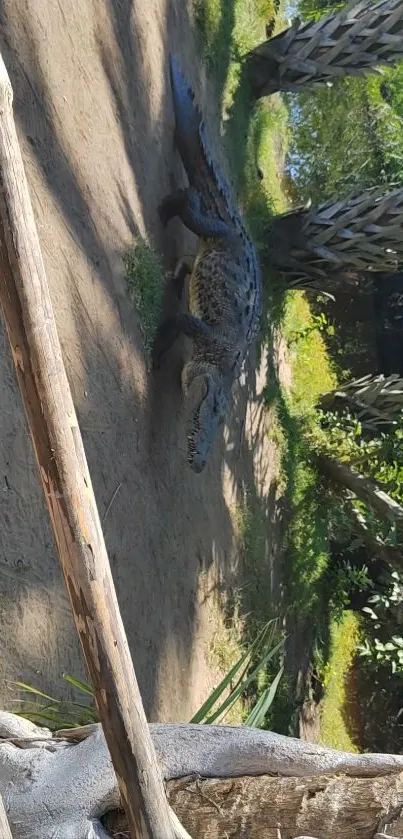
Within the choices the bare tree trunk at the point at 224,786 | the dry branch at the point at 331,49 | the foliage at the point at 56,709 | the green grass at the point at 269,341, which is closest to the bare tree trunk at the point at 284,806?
the bare tree trunk at the point at 224,786

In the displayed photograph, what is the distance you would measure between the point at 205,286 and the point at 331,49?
7.16 feet

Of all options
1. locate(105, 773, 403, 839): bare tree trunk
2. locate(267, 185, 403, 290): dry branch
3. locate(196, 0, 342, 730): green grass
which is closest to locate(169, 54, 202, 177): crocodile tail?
locate(196, 0, 342, 730): green grass

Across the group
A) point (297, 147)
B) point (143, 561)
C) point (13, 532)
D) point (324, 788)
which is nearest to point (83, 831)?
point (324, 788)

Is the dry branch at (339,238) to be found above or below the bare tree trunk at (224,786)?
above

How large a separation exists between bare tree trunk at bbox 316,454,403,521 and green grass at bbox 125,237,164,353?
239 centimetres

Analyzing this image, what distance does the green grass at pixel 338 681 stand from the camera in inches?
215

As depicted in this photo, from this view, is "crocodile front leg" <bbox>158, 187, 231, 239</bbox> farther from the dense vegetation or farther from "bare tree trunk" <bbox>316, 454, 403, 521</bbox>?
"bare tree trunk" <bbox>316, 454, 403, 521</bbox>

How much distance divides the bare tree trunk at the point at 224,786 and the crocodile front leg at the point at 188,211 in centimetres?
282

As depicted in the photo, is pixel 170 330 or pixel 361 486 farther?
pixel 361 486

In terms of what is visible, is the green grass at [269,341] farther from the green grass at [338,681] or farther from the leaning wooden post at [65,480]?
the leaning wooden post at [65,480]

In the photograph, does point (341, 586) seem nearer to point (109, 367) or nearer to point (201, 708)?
point (109, 367)

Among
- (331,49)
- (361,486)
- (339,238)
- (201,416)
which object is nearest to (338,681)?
(361,486)

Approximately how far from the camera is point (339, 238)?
4.71m

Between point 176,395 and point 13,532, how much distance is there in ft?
5.08
